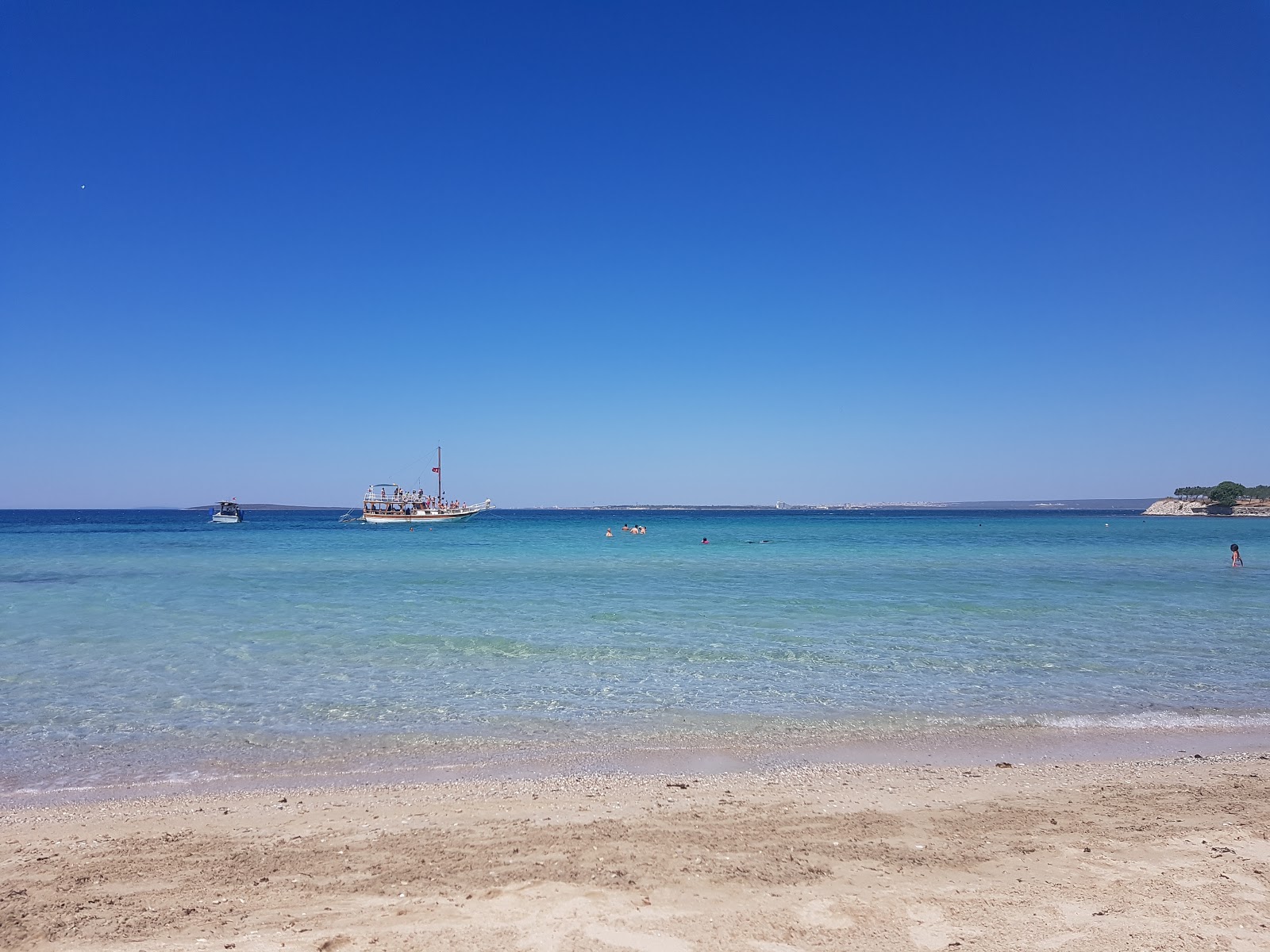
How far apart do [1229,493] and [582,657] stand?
123m

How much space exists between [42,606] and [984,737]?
19933 mm

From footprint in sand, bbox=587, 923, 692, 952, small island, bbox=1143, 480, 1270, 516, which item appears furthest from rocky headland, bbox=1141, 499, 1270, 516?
footprint in sand, bbox=587, 923, 692, 952

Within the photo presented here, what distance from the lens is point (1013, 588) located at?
21.1m

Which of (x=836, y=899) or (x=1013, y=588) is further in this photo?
(x=1013, y=588)

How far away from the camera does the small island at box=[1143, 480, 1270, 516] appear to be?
10125cm

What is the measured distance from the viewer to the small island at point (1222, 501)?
101 meters

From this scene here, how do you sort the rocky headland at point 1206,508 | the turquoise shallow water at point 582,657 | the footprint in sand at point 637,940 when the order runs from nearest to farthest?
the footprint in sand at point 637,940 < the turquoise shallow water at point 582,657 < the rocky headland at point 1206,508

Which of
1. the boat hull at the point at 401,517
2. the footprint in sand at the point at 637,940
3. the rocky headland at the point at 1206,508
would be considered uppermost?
the boat hull at the point at 401,517

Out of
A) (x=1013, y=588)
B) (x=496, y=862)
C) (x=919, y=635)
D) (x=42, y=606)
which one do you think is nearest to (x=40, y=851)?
(x=496, y=862)

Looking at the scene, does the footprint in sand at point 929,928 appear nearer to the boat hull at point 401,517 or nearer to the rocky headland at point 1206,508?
the boat hull at point 401,517

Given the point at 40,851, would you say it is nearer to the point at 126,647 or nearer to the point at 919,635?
the point at 126,647

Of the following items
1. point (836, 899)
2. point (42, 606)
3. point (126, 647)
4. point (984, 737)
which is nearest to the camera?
point (836, 899)

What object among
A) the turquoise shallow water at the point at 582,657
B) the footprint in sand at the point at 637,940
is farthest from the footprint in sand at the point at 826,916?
the turquoise shallow water at the point at 582,657

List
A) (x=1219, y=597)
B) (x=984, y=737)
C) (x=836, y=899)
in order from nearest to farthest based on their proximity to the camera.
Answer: (x=836, y=899)
(x=984, y=737)
(x=1219, y=597)
